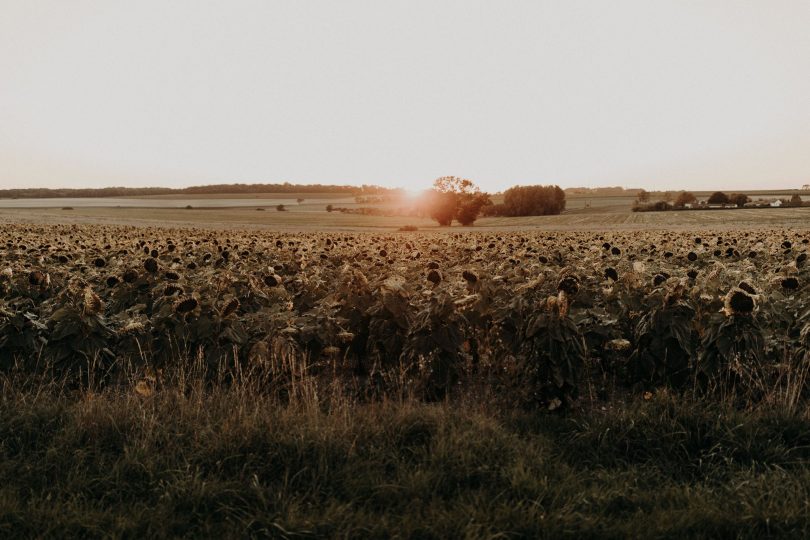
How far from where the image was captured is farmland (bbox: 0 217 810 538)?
12.0 ft

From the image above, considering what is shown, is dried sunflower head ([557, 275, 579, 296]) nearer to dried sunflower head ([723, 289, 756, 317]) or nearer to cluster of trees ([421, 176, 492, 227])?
dried sunflower head ([723, 289, 756, 317])

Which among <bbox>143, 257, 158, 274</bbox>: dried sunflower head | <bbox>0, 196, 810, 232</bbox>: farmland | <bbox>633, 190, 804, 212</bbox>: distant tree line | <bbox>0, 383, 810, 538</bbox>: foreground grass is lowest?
<bbox>0, 383, 810, 538</bbox>: foreground grass

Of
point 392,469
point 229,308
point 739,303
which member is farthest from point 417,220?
point 392,469

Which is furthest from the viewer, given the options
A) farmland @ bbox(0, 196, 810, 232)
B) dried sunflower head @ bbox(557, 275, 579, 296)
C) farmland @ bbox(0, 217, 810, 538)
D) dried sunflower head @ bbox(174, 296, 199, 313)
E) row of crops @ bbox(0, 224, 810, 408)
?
farmland @ bbox(0, 196, 810, 232)

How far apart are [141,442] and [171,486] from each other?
73 cm

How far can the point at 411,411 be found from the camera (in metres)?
4.73

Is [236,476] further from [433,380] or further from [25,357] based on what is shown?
[25,357]

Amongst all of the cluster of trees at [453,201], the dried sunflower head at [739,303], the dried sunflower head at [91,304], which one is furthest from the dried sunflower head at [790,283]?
the cluster of trees at [453,201]

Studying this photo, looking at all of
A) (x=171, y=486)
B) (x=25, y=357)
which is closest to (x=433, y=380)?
(x=171, y=486)

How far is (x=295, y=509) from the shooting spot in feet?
11.8

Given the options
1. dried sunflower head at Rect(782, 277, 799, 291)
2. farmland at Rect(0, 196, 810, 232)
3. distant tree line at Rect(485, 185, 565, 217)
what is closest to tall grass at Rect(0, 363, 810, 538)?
dried sunflower head at Rect(782, 277, 799, 291)

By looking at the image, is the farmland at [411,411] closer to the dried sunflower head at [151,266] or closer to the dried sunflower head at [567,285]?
the dried sunflower head at [567,285]

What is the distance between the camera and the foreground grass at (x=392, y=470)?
11.6 feet

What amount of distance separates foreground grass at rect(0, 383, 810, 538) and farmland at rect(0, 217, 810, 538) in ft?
0.06
